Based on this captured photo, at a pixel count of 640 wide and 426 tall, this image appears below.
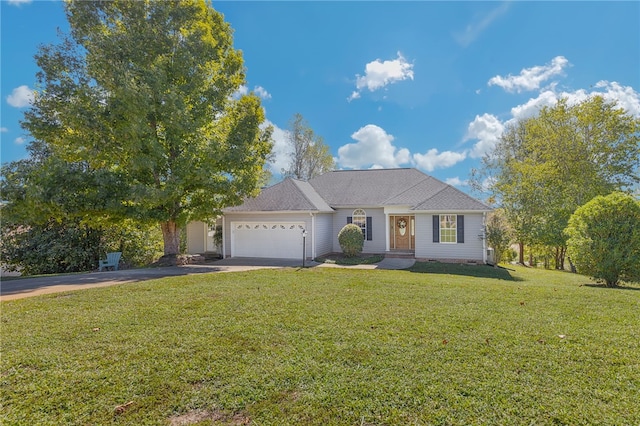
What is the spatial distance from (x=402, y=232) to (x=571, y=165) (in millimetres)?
12270

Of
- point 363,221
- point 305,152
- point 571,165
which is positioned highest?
point 305,152

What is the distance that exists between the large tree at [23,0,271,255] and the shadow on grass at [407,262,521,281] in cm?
869

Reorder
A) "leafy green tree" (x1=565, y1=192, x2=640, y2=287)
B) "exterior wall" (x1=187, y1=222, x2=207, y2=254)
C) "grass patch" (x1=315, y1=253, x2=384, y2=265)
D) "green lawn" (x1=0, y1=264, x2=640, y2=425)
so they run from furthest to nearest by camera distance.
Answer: "exterior wall" (x1=187, y1=222, x2=207, y2=254)
"grass patch" (x1=315, y1=253, x2=384, y2=265)
"leafy green tree" (x1=565, y1=192, x2=640, y2=287)
"green lawn" (x1=0, y1=264, x2=640, y2=425)

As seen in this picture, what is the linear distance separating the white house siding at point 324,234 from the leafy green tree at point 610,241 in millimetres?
10674

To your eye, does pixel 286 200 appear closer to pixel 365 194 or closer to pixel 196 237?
pixel 365 194

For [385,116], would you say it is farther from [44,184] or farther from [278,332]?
[278,332]

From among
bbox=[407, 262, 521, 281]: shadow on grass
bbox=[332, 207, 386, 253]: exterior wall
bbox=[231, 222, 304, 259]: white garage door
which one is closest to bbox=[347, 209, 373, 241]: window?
bbox=[332, 207, 386, 253]: exterior wall

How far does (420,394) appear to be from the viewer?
324 cm

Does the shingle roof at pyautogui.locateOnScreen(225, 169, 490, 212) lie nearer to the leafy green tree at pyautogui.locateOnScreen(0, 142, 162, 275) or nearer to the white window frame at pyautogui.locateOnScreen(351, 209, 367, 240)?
the white window frame at pyautogui.locateOnScreen(351, 209, 367, 240)

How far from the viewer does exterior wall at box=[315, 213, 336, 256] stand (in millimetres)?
16978

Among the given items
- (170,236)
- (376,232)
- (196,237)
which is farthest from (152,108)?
(376,232)

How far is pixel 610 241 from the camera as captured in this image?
935cm

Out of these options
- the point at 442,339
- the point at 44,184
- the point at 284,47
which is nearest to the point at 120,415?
the point at 442,339

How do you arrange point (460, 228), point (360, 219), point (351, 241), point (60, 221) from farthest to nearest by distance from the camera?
point (360, 219) < point (351, 241) < point (460, 228) < point (60, 221)
